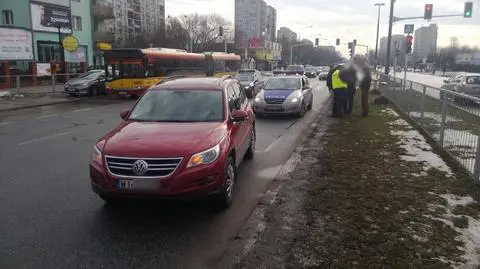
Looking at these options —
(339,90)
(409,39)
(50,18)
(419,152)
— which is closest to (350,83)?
(339,90)

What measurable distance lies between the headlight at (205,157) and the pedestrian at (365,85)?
36.2 feet

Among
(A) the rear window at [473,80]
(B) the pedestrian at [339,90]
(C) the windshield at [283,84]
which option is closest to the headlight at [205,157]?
(B) the pedestrian at [339,90]

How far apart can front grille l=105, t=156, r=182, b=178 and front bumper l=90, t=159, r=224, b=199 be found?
2.6 inches

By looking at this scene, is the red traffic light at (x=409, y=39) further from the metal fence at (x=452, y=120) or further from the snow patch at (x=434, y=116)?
the snow patch at (x=434, y=116)

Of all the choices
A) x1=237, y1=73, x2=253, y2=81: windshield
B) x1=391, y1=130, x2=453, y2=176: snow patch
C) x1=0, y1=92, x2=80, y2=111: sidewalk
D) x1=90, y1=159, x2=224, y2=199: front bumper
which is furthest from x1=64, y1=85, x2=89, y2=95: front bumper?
x1=90, y1=159, x2=224, y2=199: front bumper

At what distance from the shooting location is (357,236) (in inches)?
192

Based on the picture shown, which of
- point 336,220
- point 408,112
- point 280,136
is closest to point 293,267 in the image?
point 336,220

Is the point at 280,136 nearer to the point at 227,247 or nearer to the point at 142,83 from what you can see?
the point at 227,247

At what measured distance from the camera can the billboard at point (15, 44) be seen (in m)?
28.5

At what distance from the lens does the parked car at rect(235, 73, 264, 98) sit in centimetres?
2430

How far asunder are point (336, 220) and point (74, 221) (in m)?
3.07

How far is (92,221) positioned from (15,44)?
91.8ft

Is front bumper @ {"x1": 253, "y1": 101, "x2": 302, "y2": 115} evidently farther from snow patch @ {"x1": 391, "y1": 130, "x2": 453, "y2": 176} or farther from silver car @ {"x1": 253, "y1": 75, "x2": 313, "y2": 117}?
snow patch @ {"x1": 391, "y1": 130, "x2": 453, "y2": 176}

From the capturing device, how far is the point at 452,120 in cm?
878
